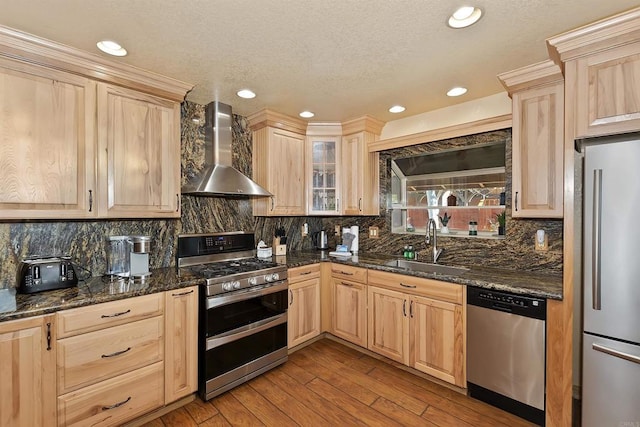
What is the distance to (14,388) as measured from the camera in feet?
4.90

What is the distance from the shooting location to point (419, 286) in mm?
2408

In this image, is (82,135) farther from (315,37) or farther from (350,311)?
(350,311)

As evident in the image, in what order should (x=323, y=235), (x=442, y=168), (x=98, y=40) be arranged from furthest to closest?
1. (x=323, y=235)
2. (x=442, y=168)
3. (x=98, y=40)

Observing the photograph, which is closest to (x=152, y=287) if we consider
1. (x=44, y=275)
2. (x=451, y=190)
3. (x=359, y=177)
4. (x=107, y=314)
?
(x=107, y=314)

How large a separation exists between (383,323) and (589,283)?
5.01 ft

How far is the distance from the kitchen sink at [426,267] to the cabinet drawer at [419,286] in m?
0.16

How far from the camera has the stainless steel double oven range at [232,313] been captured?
7.10ft

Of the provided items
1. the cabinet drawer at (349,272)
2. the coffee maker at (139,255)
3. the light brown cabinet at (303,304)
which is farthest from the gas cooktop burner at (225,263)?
the cabinet drawer at (349,272)

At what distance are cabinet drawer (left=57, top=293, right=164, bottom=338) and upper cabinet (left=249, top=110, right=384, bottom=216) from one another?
147cm

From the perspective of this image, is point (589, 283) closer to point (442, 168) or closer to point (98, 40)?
point (442, 168)

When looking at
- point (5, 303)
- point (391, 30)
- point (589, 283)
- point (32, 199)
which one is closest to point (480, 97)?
point (391, 30)

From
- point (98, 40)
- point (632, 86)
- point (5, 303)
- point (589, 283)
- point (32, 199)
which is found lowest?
point (5, 303)

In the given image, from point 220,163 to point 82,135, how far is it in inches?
42.8

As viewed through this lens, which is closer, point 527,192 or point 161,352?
point 161,352
